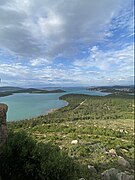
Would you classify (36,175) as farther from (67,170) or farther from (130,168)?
(130,168)

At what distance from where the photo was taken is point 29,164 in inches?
398

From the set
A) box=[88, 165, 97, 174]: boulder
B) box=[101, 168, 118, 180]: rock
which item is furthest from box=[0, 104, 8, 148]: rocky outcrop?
→ box=[88, 165, 97, 174]: boulder

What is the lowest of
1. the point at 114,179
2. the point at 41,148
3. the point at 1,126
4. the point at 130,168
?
the point at 130,168

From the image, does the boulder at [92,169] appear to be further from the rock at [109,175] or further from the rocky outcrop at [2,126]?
the rocky outcrop at [2,126]

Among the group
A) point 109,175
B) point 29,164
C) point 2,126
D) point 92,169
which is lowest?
point 92,169

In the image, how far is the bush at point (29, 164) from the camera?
31.8ft

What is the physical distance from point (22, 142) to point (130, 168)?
1097cm

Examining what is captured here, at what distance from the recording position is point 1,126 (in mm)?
8672

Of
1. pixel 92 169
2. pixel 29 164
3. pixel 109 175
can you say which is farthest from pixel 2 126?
pixel 92 169

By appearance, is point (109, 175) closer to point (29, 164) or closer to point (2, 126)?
point (29, 164)

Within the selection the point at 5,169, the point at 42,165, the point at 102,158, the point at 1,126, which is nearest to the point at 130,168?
the point at 102,158

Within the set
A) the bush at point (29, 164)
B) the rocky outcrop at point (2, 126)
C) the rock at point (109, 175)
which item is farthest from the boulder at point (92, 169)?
the rocky outcrop at point (2, 126)

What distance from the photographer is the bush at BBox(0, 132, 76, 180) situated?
31.8 feet

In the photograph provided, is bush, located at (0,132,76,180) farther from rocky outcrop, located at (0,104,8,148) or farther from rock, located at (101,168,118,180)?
rock, located at (101,168,118,180)
